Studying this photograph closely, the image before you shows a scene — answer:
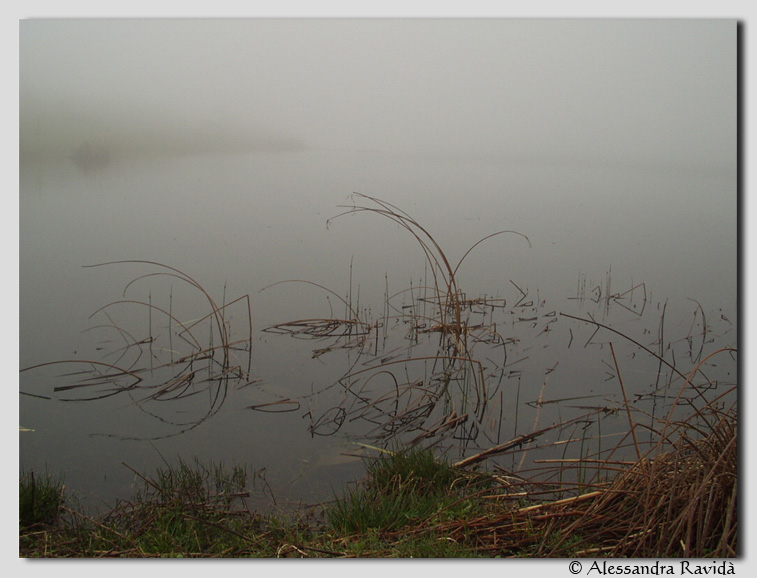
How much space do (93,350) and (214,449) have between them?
61 cm

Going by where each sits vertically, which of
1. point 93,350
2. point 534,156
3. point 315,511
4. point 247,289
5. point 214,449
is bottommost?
point 315,511

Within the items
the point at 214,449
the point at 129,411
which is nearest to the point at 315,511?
the point at 214,449

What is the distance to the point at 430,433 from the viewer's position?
7.79 feet

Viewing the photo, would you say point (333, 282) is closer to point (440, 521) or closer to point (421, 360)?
point (421, 360)

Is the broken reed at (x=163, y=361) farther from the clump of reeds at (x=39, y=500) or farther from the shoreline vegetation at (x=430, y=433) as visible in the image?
the clump of reeds at (x=39, y=500)

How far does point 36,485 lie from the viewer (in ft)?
7.21

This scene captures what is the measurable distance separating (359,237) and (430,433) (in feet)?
2.58

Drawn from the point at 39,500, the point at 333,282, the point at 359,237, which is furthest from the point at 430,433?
the point at 39,500

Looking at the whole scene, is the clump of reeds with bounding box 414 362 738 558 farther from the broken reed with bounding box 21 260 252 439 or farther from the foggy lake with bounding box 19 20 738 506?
the broken reed with bounding box 21 260 252 439

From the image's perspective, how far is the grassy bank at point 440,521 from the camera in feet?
6.47

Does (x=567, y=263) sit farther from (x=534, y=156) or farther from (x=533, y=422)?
(x=533, y=422)

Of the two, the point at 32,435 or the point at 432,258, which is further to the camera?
the point at 432,258

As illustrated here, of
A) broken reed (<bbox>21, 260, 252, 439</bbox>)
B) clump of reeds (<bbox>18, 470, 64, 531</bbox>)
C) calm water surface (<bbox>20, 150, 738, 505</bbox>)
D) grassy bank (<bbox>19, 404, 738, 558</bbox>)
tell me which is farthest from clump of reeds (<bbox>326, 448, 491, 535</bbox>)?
clump of reeds (<bbox>18, 470, 64, 531</bbox>)

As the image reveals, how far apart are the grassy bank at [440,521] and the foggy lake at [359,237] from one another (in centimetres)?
14
